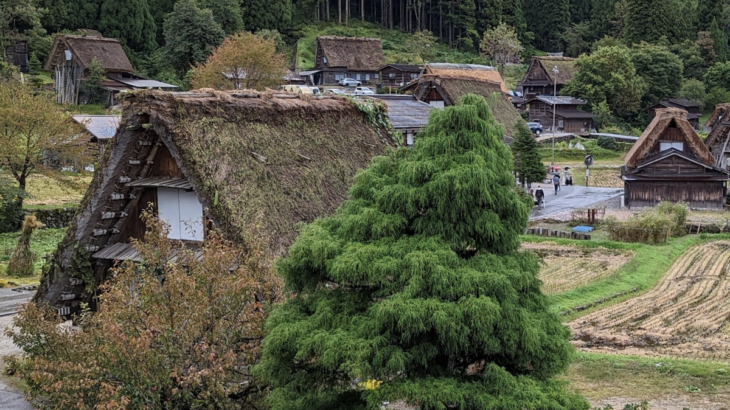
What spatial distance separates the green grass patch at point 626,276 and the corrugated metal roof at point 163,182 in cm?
841

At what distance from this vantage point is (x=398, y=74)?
189 ft

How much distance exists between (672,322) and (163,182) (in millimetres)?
11569

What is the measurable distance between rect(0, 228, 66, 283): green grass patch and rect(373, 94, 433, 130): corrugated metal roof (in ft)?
37.2

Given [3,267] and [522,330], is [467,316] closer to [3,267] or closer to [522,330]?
[522,330]

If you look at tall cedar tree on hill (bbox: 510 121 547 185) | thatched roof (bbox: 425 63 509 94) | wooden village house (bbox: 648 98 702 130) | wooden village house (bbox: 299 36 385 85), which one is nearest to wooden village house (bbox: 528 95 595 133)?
thatched roof (bbox: 425 63 509 94)

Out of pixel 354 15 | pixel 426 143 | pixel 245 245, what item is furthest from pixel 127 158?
pixel 354 15

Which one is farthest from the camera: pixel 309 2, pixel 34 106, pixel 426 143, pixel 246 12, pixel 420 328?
pixel 309 2

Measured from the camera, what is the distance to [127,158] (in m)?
11.1

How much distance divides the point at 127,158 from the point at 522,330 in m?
6.79

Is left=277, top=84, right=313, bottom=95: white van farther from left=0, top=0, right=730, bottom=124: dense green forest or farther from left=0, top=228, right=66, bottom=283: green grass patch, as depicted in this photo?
left=0, top=0, right=730, bottom=124: dense green forest

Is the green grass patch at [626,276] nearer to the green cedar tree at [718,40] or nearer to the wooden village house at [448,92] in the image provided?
the wooden village house at [448,92]

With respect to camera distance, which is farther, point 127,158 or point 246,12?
point 246,12

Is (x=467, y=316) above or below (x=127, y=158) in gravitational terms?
below

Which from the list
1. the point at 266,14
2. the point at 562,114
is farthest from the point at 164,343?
the point at 266,14
